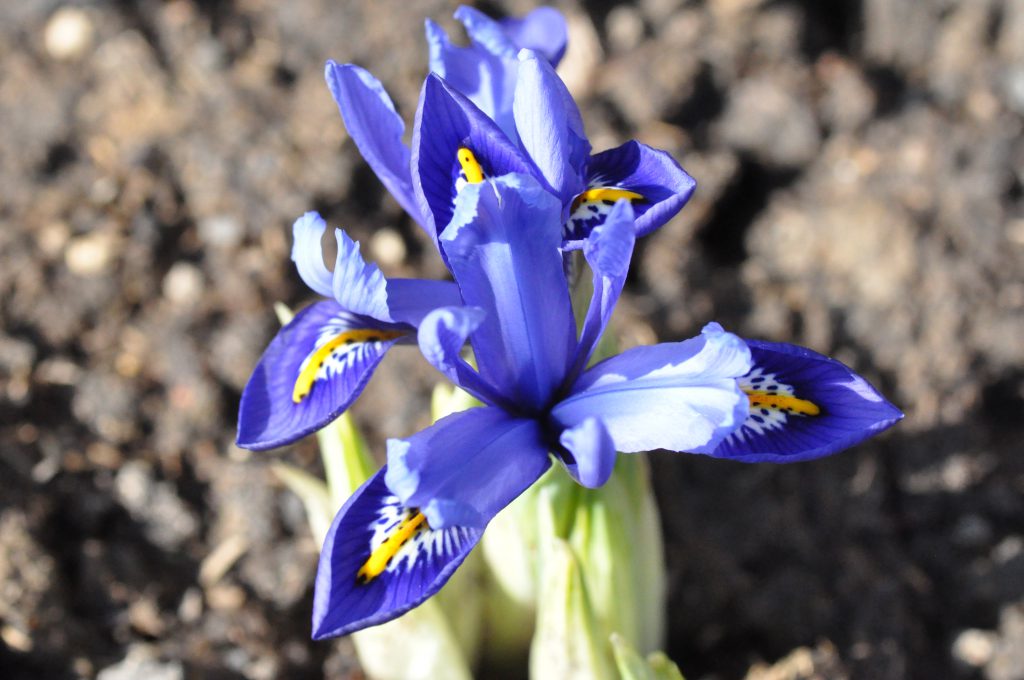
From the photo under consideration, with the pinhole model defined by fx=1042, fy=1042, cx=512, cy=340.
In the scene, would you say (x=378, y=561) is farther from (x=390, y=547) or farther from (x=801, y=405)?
(x=801, y=405)

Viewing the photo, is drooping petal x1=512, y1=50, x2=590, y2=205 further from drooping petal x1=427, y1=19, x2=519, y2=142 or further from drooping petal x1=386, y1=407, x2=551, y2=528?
drooping petal x1=386, y1=407, x2=551, y2=528

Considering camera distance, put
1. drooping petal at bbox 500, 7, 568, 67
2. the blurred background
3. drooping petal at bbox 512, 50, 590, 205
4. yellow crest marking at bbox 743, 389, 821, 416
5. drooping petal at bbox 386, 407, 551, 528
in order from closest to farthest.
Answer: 1. drooping petal at bbox 386, 407, 551, 528
2. drooping petal at bbox 512, 50, 590, 205
3. yellow crest marking at bbox 743, 389, 821, 416
4. drooping petal at bbox 500, 7, 568, 67
5. the blurred background

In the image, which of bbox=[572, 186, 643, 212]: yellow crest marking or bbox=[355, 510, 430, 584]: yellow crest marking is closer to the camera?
bbox=[355, 510, 430, 584]: yellow crest marking

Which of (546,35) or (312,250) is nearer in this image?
(312,250)

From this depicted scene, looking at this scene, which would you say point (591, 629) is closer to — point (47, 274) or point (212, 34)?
point (47, 274)

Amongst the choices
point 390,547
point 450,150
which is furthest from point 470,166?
point 390,547

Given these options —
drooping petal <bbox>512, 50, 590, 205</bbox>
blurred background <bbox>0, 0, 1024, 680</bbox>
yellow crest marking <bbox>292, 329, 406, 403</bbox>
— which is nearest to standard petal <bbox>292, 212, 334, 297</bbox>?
yellow crest marking <bbox>292, 329, 406, 403</bbox>

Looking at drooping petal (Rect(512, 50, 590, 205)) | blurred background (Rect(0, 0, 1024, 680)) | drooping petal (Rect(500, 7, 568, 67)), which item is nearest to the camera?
drooping petal (Rect(512, 50, 590, 205))

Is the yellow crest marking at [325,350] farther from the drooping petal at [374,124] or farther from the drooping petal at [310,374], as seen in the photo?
the drooping petal at [374,124]
